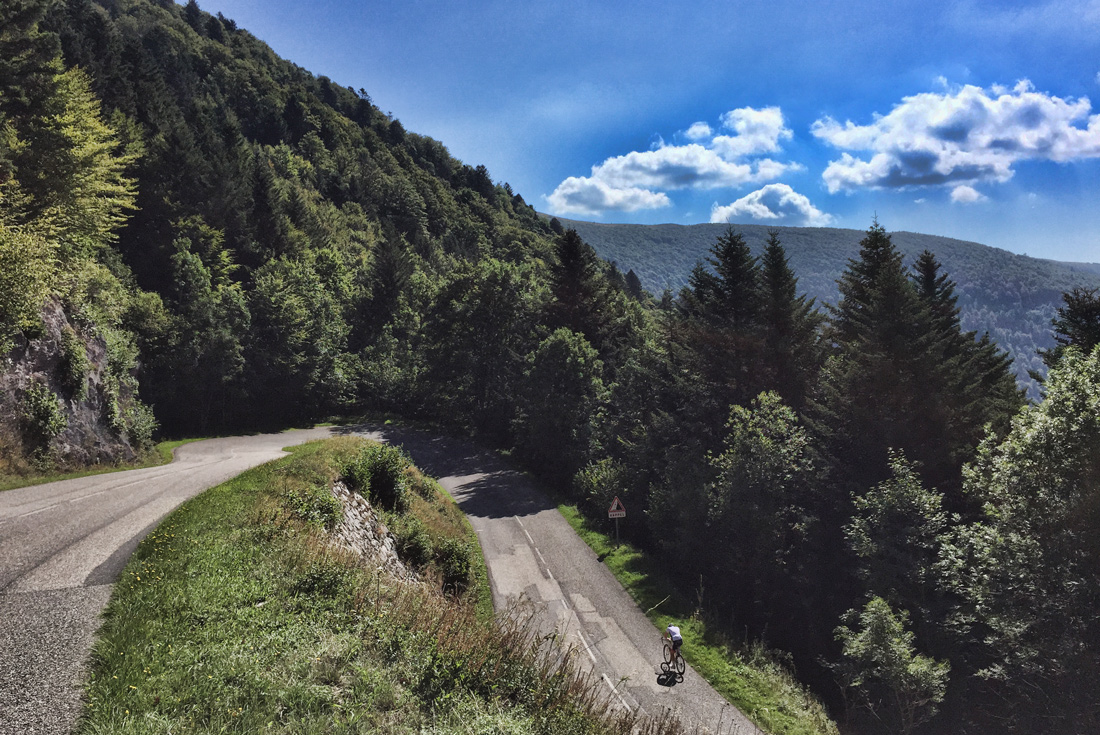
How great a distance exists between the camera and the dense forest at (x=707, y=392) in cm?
1652

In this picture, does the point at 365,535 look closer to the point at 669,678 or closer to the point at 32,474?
the point at 669,678

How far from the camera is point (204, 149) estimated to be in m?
63.9

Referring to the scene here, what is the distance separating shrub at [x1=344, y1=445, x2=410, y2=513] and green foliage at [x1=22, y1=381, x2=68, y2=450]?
10.4m

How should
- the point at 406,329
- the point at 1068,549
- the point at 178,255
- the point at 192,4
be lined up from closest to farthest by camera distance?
the point at 1068,549, the point at 178,255, the point at 406,329, the point at 192,4

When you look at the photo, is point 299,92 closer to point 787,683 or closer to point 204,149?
point 204,149

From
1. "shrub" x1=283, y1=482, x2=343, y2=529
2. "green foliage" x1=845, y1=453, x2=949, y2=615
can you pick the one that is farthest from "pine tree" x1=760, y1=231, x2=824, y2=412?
"shrub" x1=283, y1=482, x2=343, y2=529

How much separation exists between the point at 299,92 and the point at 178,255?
11713 centimetres

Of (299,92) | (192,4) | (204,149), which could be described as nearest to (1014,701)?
(204,149)

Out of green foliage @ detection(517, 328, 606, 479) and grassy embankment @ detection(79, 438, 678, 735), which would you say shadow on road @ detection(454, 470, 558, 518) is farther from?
grassy embankment @ detection(79, 438, 678, 735)

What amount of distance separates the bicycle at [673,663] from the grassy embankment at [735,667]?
0.98 m

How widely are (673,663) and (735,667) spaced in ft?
8.92

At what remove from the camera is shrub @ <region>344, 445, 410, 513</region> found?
19.2 meters

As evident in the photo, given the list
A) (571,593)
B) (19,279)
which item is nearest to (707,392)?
(571,593)

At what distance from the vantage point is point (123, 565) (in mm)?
9406
